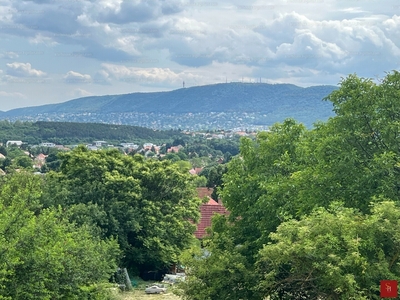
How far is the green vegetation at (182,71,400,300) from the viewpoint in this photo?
10953 millimetres

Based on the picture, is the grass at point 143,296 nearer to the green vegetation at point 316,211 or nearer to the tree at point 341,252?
the green vegetation at point 316,211

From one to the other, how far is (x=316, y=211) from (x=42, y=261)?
6848mm

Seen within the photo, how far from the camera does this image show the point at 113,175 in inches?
1000

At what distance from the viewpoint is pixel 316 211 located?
12977 mm

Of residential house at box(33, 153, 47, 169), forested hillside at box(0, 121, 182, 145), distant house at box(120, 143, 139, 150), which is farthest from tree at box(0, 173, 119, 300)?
forested hillside at box(0, 121, 182, 145)

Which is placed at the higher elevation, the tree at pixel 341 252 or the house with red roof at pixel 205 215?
the tree at pixel 341 252

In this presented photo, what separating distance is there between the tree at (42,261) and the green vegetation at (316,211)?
9.05 feet

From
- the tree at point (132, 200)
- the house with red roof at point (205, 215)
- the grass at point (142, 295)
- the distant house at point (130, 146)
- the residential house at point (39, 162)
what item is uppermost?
the tree at point (132, 200)

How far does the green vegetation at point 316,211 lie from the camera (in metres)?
11.0

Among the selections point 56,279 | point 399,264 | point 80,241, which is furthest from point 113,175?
point 399,264

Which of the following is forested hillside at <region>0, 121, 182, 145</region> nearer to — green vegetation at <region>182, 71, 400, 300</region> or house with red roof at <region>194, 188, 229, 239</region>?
house with red roof at <region>194, 188, 229, 239</region>

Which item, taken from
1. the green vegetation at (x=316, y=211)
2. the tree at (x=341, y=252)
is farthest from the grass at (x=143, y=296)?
the tree at (x=341, y=252)

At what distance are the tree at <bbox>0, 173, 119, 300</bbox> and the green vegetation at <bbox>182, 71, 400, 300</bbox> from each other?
9.05 ft

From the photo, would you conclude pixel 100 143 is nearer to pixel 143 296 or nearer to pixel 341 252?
pixel 143 296
